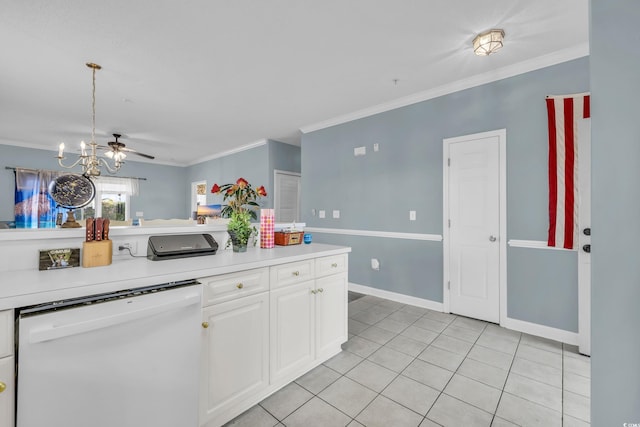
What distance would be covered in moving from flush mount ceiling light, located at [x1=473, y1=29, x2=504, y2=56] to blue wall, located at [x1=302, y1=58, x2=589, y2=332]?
25.9 inches

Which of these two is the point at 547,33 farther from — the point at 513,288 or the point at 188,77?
the point at 188,77

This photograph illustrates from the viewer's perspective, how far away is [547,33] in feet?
7.28

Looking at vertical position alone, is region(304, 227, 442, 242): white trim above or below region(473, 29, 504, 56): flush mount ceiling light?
below

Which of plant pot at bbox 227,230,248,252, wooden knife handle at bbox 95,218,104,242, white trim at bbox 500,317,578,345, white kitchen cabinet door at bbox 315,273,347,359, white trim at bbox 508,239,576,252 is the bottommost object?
white trim at bbox 500,317,578,345

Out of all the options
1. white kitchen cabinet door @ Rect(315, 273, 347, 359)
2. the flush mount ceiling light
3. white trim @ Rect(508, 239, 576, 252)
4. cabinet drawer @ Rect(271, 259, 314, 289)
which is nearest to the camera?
cabinet drawer @ Rect(271, 259, 314, 289)

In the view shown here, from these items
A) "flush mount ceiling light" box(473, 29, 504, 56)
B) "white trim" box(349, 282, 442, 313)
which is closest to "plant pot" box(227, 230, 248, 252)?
"white trim" box(349, 282, 442, 313)

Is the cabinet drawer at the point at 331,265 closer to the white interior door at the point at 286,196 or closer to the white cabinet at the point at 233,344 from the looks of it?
the white cabinet at the point at 233,344

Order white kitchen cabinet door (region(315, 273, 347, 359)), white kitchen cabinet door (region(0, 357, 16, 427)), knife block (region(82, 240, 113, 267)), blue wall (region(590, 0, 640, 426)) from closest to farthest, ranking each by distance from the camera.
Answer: blue wall (region(590, 0, 640, 426)) < white kitchen cabinet door (region(0, 357, 16, 427)) < knife block (region(82, 240, 113, 267)) < white kitchen cabinet door (region(315, 273, 347, 359))

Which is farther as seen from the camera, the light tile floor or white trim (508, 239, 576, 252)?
white trim (508, 239, 576, 252)

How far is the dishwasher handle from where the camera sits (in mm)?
871

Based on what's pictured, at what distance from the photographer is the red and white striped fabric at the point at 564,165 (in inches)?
93.0

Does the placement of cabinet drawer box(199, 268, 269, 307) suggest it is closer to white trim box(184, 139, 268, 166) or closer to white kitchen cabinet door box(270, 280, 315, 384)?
white kitchen cabinet door box(270, 280, 315, 384)

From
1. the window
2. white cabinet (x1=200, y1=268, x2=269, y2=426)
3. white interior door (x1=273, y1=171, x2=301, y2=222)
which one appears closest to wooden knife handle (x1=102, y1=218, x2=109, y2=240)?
white cabinet (x1=200, y1=268, x2=269, y2=426)

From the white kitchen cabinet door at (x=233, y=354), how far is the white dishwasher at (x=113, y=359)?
0.09 meters
